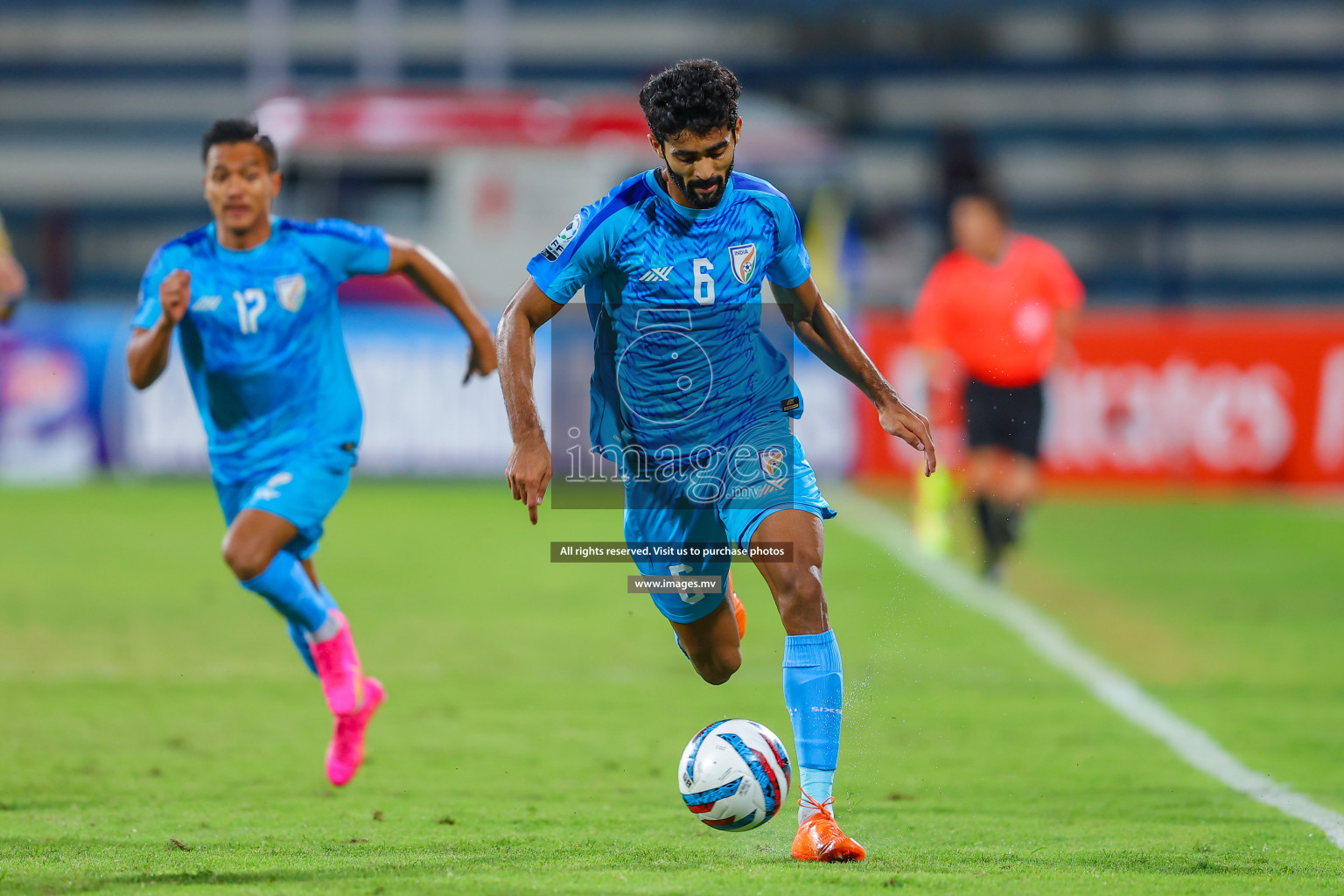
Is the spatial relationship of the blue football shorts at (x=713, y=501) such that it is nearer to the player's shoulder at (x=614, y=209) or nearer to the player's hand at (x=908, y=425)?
the player's hand at (x=908, y=425)

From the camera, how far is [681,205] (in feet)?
16.5

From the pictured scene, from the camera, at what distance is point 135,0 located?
82.0 feet

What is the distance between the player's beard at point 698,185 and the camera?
4848 millimetres

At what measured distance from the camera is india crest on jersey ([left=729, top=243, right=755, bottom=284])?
5.04 meters

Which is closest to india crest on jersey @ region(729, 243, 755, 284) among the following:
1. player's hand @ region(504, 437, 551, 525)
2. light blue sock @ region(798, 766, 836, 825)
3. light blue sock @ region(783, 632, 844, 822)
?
player's hand @ region(504, 437, 551, 525)

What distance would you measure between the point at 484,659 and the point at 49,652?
7.28 ft

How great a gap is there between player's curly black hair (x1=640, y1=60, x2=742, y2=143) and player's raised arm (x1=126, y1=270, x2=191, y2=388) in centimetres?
189

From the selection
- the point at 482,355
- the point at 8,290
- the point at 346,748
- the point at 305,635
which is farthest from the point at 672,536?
the point at 8,290

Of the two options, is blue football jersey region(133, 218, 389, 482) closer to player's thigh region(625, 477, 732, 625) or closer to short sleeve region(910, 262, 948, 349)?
player's thigh region(625, 477, 732, 625)

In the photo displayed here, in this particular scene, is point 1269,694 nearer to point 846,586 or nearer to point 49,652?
point 846,586

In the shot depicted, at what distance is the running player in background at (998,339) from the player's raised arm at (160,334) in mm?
6138

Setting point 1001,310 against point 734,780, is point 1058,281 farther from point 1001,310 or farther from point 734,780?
point 734,780

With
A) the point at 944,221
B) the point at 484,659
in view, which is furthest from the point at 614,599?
the point at 944,221

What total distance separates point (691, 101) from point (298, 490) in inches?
92.6
